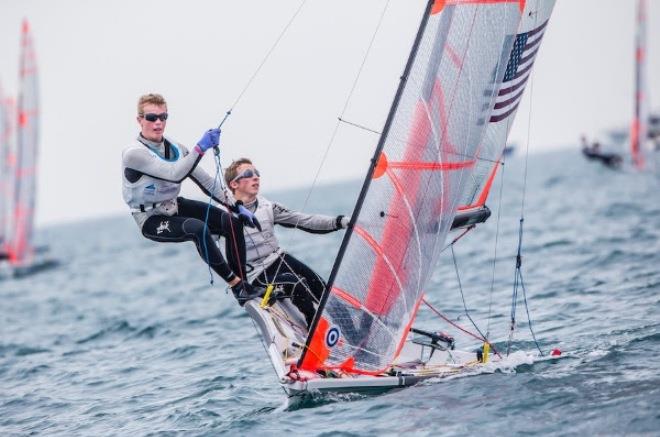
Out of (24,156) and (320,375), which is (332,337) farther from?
(24,156)

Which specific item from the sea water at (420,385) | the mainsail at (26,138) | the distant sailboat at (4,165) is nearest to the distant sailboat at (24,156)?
the mainsail at (26,138)

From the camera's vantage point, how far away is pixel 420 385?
7102mm

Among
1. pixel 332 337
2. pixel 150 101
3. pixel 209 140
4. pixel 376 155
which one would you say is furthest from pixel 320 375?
pixel 150 101

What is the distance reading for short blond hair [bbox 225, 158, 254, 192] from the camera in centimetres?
721

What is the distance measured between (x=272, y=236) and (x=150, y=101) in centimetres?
153

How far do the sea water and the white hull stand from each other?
149 millimetres

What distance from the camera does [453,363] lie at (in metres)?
7.76

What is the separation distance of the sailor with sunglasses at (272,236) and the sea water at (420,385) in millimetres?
1000

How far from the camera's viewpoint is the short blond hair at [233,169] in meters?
7.21

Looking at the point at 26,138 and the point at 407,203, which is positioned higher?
the point at 26,138

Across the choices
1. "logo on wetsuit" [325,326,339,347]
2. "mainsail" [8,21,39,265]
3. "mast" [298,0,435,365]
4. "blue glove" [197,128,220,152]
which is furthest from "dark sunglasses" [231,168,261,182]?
"mainsail" [8,21,39,265]

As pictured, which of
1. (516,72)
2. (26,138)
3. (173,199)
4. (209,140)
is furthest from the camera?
(26,138)

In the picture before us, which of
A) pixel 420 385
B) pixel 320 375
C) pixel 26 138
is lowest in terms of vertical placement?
pixel 420 385

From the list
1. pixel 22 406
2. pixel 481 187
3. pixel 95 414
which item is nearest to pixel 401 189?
pixel 481 187
